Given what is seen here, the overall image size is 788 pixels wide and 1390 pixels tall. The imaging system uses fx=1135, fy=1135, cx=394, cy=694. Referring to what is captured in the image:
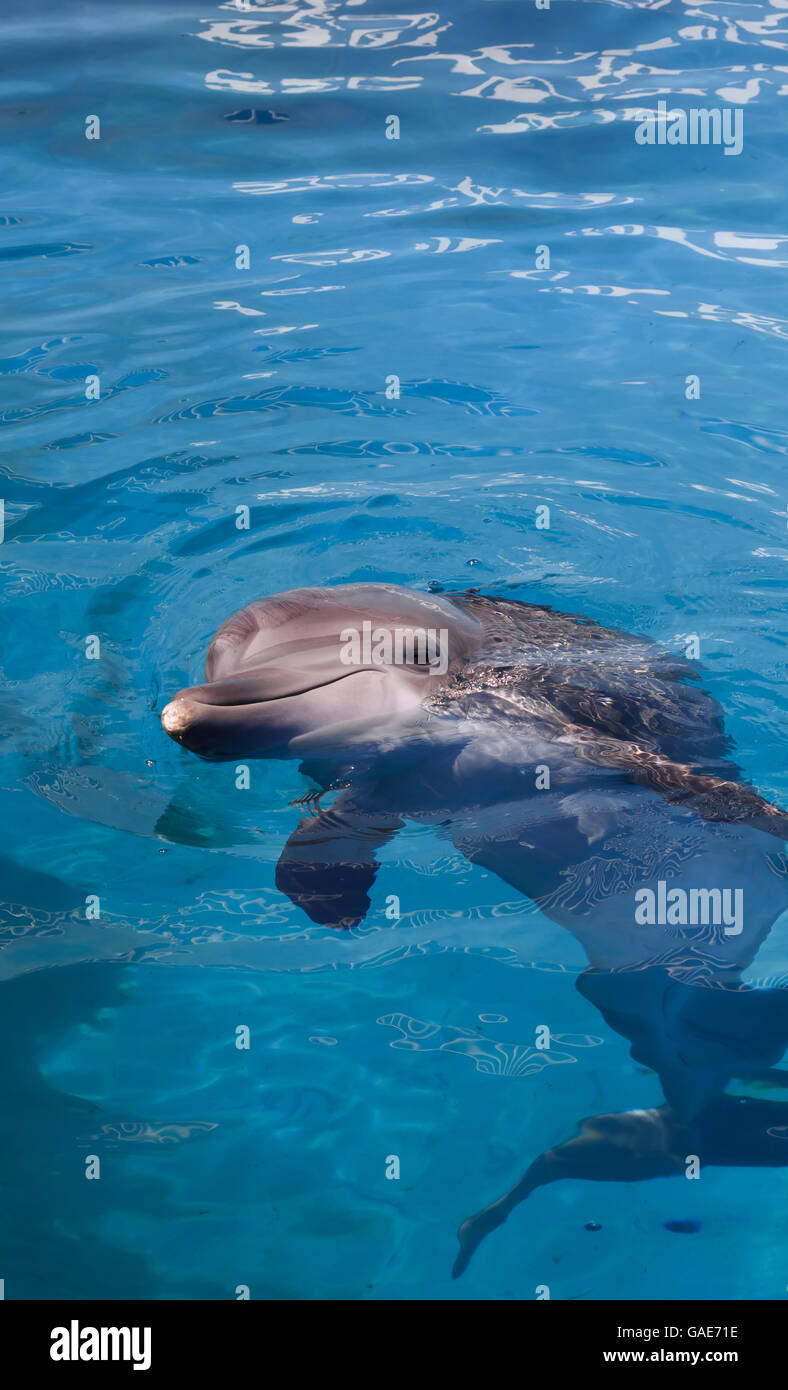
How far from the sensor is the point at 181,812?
5.02 m

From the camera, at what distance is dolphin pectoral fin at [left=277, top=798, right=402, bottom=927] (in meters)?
4.45

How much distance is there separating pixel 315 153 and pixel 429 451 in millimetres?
7858

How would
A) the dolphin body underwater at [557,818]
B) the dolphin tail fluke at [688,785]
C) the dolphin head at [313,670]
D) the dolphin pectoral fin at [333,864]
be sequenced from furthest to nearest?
the dolphin pectoral fin at [333,864], the dolphin tail fluke at [688,785], the dolphin body underwater at [557,818], the dolphin head at [313,670]

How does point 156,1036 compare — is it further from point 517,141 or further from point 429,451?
point 517,141

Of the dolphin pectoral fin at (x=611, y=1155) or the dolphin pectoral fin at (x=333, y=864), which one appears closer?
the dolphin pectoral fin at (x=611, y=1155)

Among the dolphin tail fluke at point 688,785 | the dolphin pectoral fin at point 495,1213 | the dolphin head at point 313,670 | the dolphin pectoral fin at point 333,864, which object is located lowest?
the dolphin pectoral fin at point 495,1213

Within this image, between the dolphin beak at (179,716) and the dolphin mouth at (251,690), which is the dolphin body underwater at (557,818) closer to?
the dolphin mouth at (251,690)

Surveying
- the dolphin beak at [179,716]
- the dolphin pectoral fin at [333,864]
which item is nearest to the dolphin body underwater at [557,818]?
the dolphin pectoral fin at [333,864]

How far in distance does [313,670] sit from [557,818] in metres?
1.16

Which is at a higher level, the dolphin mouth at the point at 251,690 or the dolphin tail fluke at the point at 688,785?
the dolphin mouth at the point at 251,690

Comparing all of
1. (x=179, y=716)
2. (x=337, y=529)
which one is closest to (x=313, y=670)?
(x=179, y=716)

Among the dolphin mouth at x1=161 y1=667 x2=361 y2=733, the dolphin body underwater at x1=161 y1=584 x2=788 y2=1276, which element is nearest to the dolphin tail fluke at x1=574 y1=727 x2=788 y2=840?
the dolphin body underwater at x1=161 y1=584 x2=788 y2=1276

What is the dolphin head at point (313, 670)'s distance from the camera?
387 cm
